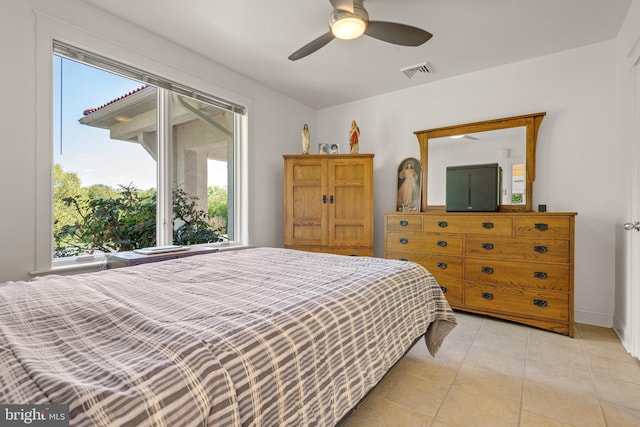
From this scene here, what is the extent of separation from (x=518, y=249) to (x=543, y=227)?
0.26 m

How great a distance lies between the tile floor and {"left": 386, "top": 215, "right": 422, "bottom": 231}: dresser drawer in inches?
43.8

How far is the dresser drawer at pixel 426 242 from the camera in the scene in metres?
2.91

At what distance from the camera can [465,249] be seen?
9.36 feet

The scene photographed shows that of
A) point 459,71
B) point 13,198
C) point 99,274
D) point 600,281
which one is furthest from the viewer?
point 459,71

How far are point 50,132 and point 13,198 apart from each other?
1.60ft

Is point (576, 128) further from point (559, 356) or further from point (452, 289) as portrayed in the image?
point (559, 356)

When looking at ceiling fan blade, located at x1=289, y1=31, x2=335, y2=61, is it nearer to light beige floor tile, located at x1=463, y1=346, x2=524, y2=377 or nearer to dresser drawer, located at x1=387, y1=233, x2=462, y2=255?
dresser drawer, located at x1=387, y1=233, x2=462, y2=255

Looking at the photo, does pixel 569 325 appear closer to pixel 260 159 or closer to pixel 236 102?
pixel 260 159

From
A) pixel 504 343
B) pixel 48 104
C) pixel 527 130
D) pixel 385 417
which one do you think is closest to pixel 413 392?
pixel 385 417

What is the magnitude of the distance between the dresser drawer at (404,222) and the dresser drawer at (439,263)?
255mm

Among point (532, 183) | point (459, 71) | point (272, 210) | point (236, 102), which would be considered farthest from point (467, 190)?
point (236, 102)

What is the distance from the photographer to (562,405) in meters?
1.56

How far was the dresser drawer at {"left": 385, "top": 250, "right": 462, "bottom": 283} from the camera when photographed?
2898mm

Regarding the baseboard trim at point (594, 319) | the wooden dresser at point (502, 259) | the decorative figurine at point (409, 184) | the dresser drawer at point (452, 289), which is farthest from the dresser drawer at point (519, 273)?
the decorative figurine at point (409, 184)
